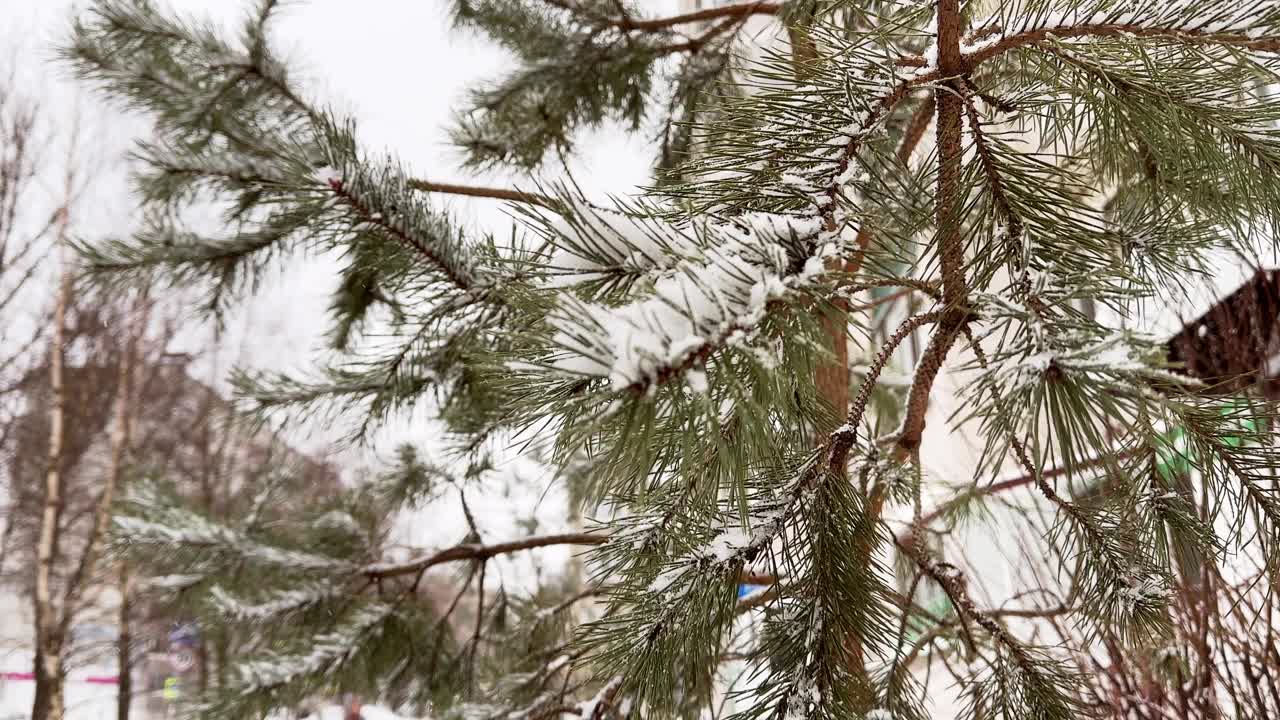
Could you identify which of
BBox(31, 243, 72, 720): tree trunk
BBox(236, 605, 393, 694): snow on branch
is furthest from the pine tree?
BBox(31, 243, 72, 720): tree trunk

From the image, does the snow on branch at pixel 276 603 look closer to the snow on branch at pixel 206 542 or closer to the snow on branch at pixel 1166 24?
the snow on branch at pixel 206 542

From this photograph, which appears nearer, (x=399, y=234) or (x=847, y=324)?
(x=847, y=324)

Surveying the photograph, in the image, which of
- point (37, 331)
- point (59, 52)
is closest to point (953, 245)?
point (59, 52)

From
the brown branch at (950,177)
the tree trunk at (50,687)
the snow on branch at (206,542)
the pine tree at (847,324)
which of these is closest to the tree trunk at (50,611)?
the tree trunk at (50,687)

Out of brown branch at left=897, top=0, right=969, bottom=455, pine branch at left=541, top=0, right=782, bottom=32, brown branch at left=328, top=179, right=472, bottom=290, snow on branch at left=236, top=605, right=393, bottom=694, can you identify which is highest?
pine branch at left=541, top=0, right=782, bottom=32

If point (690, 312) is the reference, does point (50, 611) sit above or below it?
above

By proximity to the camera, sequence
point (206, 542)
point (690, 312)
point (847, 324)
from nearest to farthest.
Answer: point (690, 312), point (847, 324), point (206, 542)

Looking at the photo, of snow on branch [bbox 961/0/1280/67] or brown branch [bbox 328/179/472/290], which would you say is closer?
snow on branch [bbox 961/0/1280/67]

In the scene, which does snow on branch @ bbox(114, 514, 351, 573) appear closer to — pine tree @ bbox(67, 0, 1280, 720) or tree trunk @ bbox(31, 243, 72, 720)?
pine tree @ bbox(67, 0, 1280, 720)

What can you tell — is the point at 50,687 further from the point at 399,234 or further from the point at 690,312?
the point at 690,312

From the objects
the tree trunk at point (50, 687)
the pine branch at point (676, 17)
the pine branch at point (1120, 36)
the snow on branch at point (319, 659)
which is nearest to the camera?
the pine branch at point (1120, 36)

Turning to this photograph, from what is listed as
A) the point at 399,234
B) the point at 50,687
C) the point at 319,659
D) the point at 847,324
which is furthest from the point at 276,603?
the point at 50,687

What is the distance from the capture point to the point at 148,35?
1573 mm

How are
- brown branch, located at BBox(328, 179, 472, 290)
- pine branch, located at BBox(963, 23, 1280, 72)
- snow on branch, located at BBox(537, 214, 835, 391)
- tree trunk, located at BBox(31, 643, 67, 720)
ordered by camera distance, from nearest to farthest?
snow on branch, located at BBox(537, 214, 835, 391) < pine branch, located at BBox(963, 23, 1280, 72) < brown branch, located at BBox(328, 179, 472, 290) < tree trunk, located at BBox(31, 643, 67, 720)
